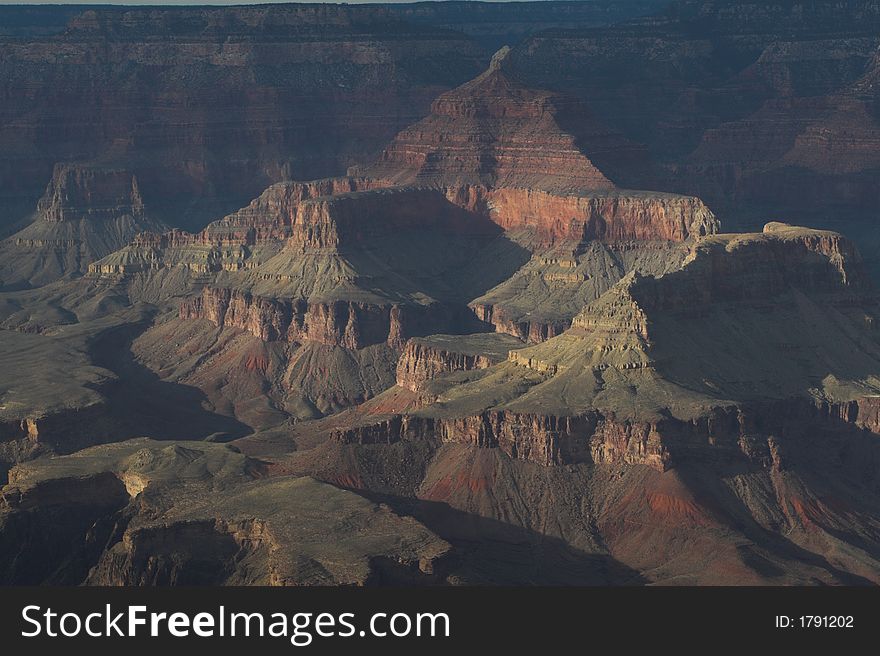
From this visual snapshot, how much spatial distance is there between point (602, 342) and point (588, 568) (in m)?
17.4

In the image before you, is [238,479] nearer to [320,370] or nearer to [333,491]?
[333,491]

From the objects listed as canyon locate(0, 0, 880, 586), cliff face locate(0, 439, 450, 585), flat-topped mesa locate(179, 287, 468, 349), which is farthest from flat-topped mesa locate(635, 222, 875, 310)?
flat-topped mesa locate(179, 287, 468, 349)

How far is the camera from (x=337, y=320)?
168125 mm

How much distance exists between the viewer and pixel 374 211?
183m

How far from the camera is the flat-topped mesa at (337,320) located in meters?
168

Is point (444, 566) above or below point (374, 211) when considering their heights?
below

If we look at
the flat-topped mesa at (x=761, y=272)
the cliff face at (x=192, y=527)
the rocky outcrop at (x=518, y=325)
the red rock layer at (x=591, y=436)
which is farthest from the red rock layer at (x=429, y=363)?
the cliff face at (x=192, y=527)

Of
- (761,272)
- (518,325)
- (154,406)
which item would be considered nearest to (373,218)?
(518,325)

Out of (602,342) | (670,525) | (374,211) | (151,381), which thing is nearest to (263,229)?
(374,211)

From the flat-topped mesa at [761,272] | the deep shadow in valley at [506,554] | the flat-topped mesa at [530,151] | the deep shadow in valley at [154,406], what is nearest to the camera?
the deep shadow in valley at [506,554]

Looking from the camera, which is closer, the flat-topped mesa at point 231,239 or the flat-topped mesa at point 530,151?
the flat-topped mesa at point 231,239

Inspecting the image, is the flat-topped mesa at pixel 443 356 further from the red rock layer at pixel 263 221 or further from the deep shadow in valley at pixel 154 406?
the red rock layer at pixel 263 221

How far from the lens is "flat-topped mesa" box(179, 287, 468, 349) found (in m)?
168

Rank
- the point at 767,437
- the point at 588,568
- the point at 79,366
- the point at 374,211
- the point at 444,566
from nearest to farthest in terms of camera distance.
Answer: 1. the point at 444,566
2. the point at 588,568
3. the point at 767,437
4. the point at 79,366
5. the point at 374,211
